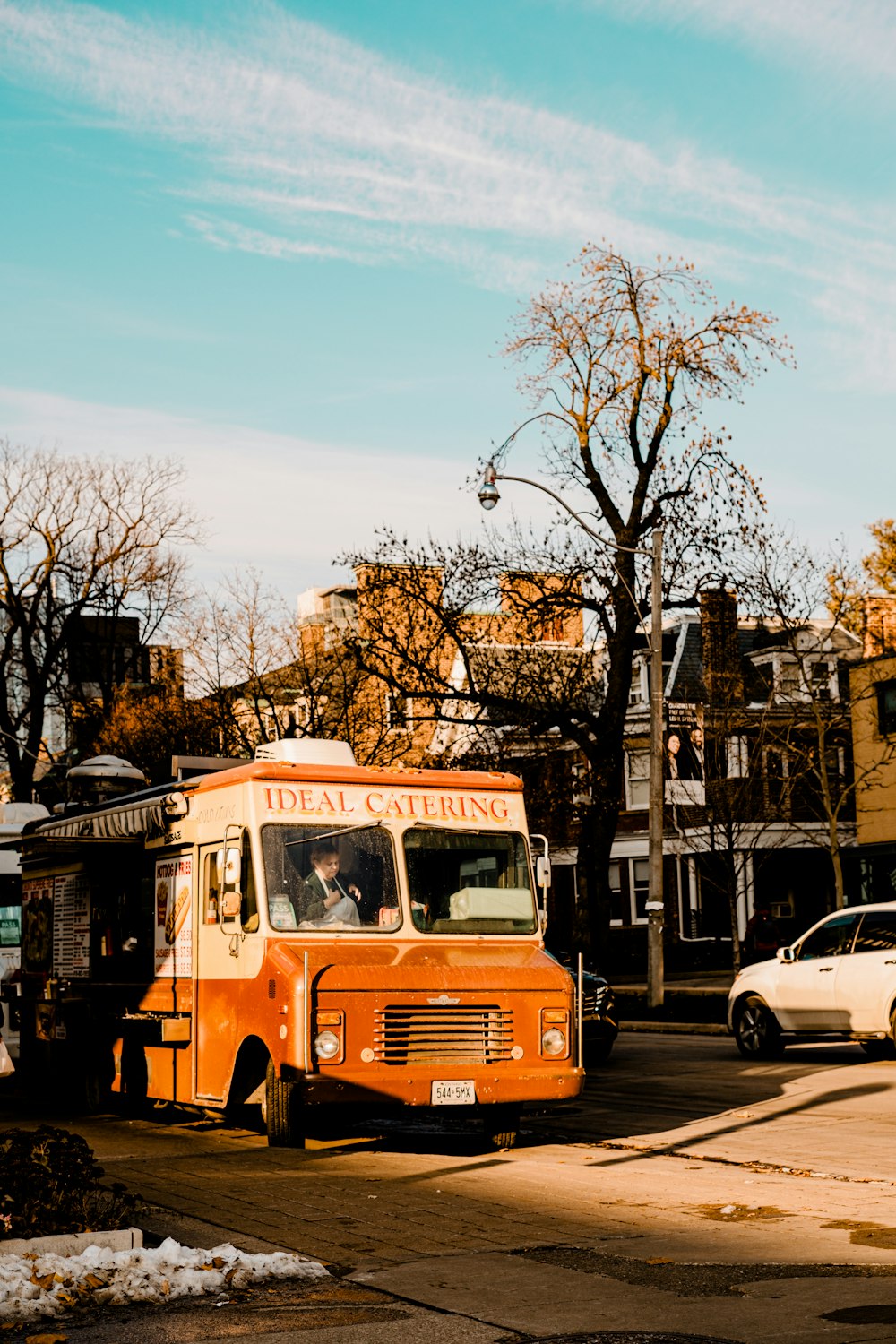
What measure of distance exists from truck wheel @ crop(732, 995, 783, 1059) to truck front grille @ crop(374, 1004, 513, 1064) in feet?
29.4

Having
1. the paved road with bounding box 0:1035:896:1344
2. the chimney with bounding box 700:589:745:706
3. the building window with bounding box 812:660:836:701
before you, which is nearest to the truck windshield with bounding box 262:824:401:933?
the paved road with bounding box 0:1035:896:1344

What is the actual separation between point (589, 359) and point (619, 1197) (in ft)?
86.4

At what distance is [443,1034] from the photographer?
11977 mm

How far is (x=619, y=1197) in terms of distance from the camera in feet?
33.7

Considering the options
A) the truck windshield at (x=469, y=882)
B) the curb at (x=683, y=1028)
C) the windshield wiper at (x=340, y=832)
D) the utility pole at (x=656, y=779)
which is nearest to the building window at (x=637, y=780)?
the utility pole at (x=656, y=779)

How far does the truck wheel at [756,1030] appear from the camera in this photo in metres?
20.3

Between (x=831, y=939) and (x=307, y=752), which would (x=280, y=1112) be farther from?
(x=831, y=939)

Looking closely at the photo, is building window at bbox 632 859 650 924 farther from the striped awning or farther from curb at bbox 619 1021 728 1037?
the striped awning

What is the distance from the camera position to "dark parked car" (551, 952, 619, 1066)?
19941mm

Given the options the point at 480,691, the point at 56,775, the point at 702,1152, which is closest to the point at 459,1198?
the point at 702,1152

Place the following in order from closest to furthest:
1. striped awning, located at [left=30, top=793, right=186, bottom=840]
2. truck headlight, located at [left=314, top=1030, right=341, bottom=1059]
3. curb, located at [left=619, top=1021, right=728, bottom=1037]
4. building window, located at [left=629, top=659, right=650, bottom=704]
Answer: truck headlight, located at [left=314, top=1030, right=341, bottom=1059]
striped awning, located at [left=30, top=793, right=186, bottom=840]
curb, located at [left=619, top=1021, right=728, bottom=1037]
building window, located at [left=629, top=659, right=650, bottom=704]

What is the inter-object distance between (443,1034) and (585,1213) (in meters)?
2.46

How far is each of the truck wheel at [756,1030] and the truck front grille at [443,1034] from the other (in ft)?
29.4

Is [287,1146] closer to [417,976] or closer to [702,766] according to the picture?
[417,976]
